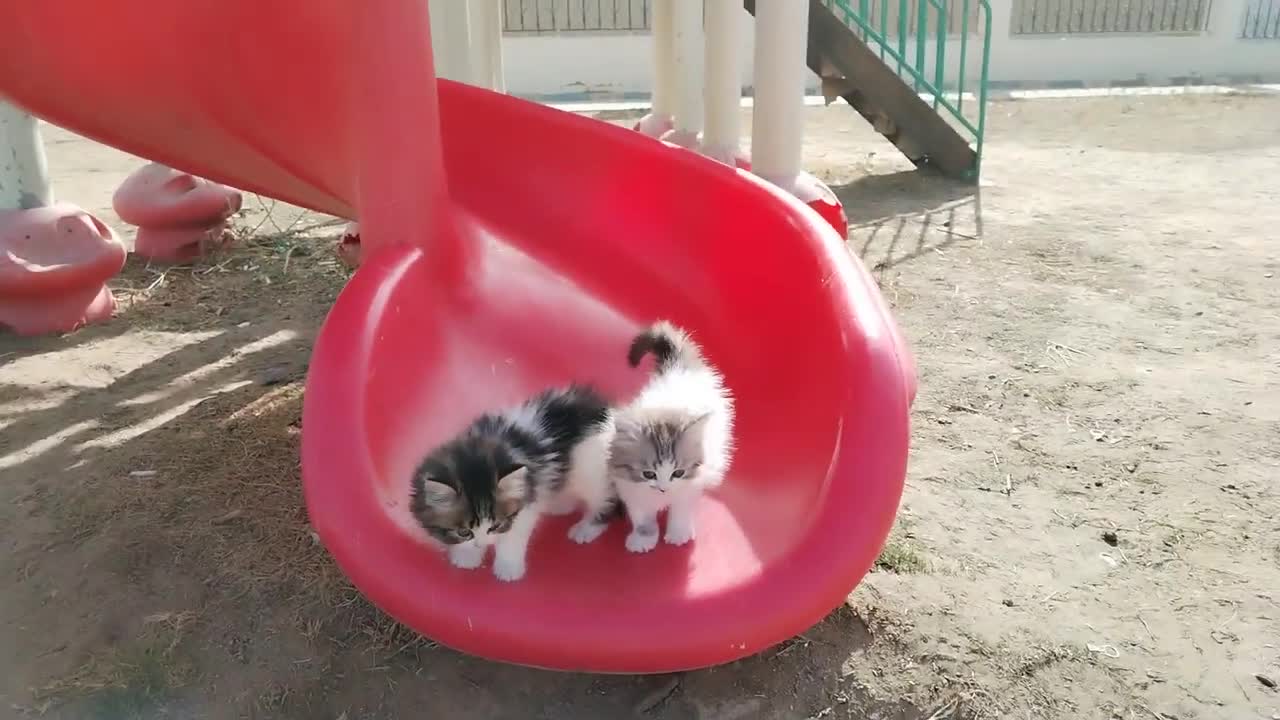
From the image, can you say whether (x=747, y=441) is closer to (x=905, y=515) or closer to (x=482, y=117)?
(x=905, y=515)

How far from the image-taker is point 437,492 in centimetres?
168

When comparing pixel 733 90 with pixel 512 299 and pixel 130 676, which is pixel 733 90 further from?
pixel 130 676

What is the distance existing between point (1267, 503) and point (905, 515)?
0.96m

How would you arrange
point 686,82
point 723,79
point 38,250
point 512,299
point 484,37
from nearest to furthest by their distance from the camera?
point 512,299 < point 38,250 < point 723,79 < point 484,37 < point 686,82

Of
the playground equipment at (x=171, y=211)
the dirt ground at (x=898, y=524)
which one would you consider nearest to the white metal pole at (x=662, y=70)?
the dirt ground at (x=898, y=524)

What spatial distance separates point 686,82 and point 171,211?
7.86ft

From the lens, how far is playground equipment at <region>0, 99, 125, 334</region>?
3.68m

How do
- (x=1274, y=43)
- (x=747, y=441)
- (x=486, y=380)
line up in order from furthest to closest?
1. (x=1274, y=43)
2. (x=486, y=380)
3. (x=747, y=441)

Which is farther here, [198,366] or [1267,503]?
[198,366]

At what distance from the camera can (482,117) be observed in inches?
132

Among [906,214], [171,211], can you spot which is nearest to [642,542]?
[171,211]

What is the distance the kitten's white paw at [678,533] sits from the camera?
1.93 meters

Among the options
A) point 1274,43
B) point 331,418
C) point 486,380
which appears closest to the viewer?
point 331,418

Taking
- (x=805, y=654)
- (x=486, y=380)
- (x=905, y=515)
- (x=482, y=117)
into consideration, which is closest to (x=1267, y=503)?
(x=905, y=515)
